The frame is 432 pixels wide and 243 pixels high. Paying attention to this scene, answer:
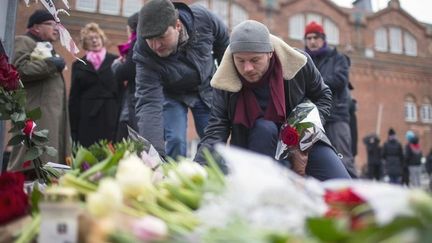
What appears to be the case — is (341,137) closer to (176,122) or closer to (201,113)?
(201,113)

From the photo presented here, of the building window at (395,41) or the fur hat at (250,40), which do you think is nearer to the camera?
the fur hat at (250,40)

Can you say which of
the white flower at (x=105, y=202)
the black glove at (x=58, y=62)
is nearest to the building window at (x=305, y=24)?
the black glove at (x=58, y=62)

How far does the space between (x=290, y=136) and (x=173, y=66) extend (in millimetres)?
904

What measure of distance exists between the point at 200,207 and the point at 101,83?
3848mm

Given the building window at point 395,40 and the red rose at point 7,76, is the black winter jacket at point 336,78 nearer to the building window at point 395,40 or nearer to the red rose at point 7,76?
the red rose at point 7,76

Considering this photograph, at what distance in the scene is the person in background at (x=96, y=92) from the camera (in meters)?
4.80

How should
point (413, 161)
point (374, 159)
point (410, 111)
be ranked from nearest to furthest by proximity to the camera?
1. point (413, 161)
2. point (374, 159)
3. point (410, 111)

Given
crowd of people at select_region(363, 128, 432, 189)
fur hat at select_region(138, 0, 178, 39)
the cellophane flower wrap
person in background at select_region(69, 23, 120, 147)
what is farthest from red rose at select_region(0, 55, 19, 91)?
crowd of people at select_region(363, 128, 432, 189)

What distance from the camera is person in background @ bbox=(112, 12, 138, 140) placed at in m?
4.21

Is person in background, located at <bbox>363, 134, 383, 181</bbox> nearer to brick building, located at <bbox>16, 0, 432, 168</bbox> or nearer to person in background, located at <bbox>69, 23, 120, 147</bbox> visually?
person in background, located at <bbox>69, 23, 120, 147</bbox>

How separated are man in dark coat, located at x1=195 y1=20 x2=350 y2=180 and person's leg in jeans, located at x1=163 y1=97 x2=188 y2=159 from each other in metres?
0.67

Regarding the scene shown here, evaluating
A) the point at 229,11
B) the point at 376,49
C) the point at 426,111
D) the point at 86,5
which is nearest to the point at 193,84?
the point at 86,5

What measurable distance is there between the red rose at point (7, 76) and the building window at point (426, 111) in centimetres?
2853

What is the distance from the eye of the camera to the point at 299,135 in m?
2.61
